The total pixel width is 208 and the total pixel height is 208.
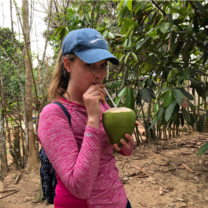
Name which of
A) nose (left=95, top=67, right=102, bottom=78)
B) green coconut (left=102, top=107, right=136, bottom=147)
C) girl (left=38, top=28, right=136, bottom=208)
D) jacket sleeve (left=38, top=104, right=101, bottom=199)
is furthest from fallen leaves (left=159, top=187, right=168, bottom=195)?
nose (left=95, top=67, right=102, bottom=78)

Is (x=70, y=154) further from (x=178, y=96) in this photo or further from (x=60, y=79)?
(x=178, y=96)

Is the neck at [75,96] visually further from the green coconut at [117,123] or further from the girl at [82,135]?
the green coconut at [117,123]

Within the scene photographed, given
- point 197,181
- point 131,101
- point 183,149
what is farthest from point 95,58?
point 183,149

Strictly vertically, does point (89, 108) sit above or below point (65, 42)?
below

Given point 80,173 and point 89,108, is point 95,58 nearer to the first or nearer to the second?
point 89,108

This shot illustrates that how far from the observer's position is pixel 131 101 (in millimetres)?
1973

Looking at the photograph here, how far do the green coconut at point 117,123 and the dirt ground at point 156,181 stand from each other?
158cm

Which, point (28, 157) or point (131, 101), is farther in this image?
point (28, 157)

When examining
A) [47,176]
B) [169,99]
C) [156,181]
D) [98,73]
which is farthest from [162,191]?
[98,73]

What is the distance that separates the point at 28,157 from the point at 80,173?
294 cm

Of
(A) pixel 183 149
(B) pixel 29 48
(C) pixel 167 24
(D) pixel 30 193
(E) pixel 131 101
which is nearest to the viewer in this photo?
(C) pixel 167 24

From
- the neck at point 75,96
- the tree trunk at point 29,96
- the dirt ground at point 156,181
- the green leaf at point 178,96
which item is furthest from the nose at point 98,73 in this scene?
the tree trunk at point 29,96

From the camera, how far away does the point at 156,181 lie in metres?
2.49

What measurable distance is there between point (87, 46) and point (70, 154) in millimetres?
444
